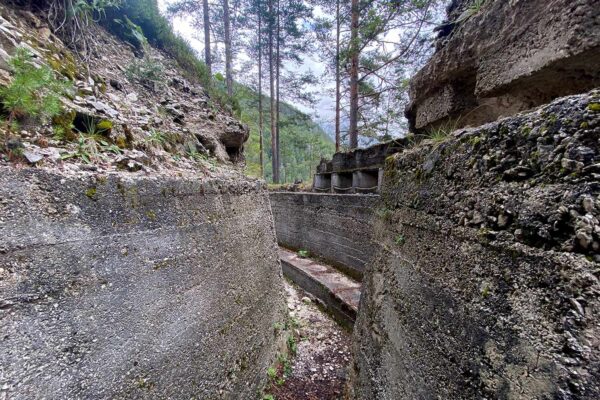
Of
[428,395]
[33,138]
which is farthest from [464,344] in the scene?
[33,138]

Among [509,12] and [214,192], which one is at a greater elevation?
[509,12]

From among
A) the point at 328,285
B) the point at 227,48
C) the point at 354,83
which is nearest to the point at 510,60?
the point at 328,285

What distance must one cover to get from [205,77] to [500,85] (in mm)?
6126

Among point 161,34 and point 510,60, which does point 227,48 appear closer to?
point 161,34

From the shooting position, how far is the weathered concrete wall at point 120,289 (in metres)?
1.07

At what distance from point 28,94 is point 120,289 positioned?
46.5 inches

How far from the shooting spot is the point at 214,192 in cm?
229

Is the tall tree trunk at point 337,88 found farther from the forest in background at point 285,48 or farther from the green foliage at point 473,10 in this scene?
the green foliage at point 473,10

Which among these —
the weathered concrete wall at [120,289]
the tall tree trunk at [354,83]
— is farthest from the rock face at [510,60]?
the tall tree trunk at [354,83]

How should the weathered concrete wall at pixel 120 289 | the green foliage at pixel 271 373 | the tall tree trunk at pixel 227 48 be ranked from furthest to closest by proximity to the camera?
the tall tree trunk at pixel 227 48
the green foliage at pixel 271 373
the weathered concrete wall at pixel 120 289

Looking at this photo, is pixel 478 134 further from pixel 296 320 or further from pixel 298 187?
pixel 298 187

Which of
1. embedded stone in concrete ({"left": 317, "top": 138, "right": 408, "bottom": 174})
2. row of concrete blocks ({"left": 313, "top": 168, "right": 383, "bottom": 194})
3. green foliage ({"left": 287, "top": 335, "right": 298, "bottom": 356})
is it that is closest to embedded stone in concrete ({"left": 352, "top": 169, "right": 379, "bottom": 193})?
row of concrete blocks ({"left": 313, "top": 168, "right": 383, "bottom": 194})

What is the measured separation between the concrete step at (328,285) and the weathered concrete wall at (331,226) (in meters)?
0.34

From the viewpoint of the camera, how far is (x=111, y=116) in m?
2.04
